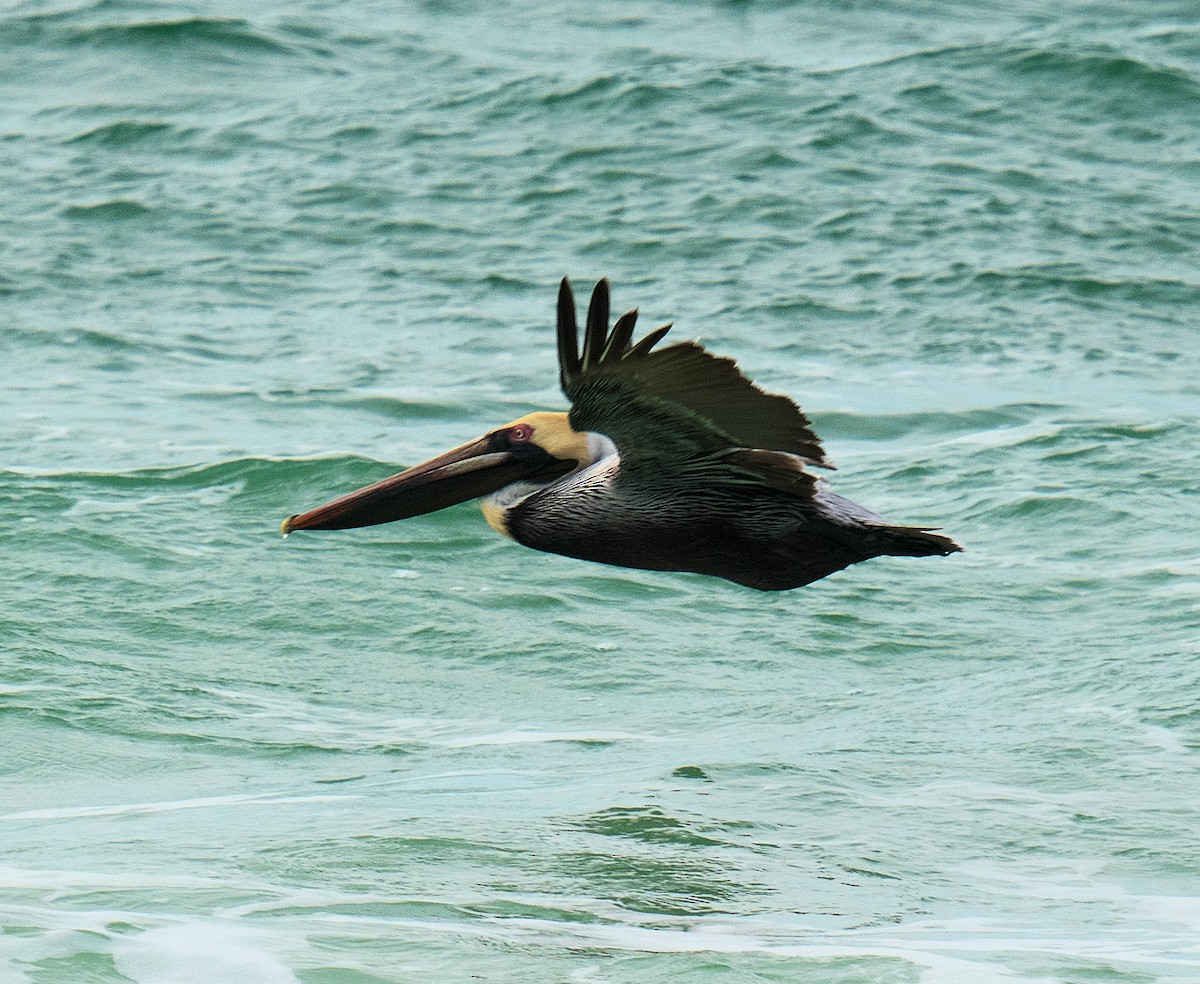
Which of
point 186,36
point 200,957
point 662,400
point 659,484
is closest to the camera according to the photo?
point 662,400

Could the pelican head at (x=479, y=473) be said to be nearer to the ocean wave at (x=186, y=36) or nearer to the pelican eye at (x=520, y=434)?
the pelican eye at (x=520, y=434)

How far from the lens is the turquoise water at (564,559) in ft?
21.7

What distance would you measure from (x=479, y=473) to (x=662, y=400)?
79 cm

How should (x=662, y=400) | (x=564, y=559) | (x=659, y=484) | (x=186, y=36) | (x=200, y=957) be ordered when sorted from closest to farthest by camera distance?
(x=662, y=400) → (x=200, y=957) → (x=659, y=484) → (x=564, y=559) → (x=186, y=36)

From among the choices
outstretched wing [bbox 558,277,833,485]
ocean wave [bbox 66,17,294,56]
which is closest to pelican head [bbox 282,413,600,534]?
outstretched wing [bbox 558,277,833,485]

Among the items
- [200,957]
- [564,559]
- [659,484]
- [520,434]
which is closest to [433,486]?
[520,434]

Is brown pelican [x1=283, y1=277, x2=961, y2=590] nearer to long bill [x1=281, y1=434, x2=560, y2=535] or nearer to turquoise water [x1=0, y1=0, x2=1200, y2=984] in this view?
long bill [x1=281, y1=434, x2=560, y2=535]

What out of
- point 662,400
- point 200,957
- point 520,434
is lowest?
point 200,957

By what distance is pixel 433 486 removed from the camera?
632 cm

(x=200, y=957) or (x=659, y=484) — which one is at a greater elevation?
(x=659, y=484)

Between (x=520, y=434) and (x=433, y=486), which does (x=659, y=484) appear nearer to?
(x=520, y=434)

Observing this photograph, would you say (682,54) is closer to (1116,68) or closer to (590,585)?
(1116,68)

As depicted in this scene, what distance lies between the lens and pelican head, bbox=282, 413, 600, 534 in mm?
6273

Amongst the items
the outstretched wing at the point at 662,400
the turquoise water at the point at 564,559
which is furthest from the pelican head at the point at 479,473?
the turquoise water at the point at 564,559
